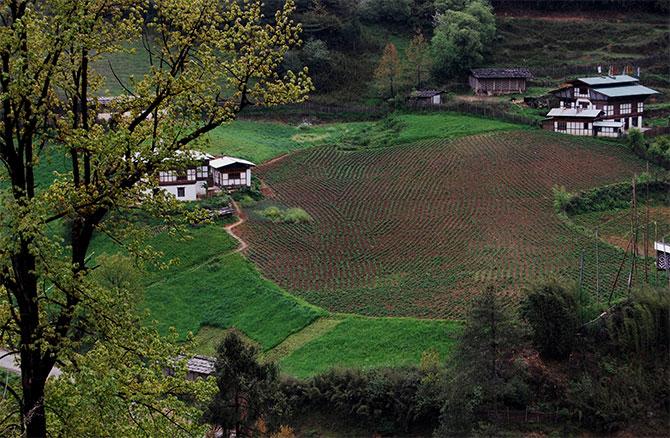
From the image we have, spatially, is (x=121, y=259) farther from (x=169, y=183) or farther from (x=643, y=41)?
(x=643, y=41)

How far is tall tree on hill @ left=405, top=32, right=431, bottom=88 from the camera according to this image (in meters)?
64.6

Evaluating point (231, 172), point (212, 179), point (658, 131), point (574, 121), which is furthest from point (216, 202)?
point (658, 131)

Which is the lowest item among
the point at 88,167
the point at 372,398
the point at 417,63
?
the point at 372,398

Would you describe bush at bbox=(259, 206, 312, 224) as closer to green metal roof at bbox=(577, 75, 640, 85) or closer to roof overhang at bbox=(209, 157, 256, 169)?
roof overhang at bbox=(209, 157, 256, 169)

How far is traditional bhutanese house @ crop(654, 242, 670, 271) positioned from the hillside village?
1.15 feet

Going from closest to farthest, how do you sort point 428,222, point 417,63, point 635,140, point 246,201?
point 428,222
point 246,201
point 635,140
point 417,63

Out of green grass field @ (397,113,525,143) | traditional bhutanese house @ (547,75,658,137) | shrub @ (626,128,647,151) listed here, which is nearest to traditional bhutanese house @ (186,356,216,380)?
green grass field @ (397,113,525,143)

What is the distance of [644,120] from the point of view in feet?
186

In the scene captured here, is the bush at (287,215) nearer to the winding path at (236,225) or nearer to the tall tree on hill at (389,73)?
the winding path at (236,225)

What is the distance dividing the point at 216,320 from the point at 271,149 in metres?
18.5

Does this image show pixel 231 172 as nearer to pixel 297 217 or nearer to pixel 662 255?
pixel 297 217

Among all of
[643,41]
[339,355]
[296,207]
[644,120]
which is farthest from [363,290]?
[643,41]

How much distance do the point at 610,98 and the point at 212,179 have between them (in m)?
24.7

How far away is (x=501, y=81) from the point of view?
6206 centimetres
